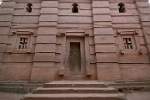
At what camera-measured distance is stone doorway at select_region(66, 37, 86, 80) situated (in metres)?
9.27

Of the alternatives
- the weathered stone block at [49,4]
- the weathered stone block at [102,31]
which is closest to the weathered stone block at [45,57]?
the weathered stone block at [102,31]

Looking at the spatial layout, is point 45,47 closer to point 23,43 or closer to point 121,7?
point 23,43

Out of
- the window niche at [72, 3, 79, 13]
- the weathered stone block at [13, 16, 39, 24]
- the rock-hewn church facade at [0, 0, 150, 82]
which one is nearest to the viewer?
the rock-hewn church facade at [0, 0, 150, 82]

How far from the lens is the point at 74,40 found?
33.6 feet

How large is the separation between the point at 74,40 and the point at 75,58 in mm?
1095

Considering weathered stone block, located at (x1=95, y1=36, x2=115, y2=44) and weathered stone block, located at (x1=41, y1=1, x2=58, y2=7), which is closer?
weathered stone block, located at (x1=95, y1=36, x2=115, y2=44)

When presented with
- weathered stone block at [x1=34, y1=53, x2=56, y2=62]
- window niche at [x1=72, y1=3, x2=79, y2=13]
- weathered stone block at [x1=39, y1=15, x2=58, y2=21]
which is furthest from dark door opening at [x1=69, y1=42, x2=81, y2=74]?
window niche at [x1=72, y1=3, x2=79, y2=13]

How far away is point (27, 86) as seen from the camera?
26.8ft

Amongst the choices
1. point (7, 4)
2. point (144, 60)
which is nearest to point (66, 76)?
point (144, 60)

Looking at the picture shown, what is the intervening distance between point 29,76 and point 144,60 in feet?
20.7

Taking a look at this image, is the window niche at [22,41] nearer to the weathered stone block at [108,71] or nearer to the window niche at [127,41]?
the weathered stone block at [108,71]

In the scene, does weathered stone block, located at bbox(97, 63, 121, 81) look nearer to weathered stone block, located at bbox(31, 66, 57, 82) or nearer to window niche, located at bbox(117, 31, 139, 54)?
window niche, located at bbox(117, 31, 139, 54)

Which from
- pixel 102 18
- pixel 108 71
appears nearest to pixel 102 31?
pixel 102 18

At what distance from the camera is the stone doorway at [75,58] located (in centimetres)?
927
